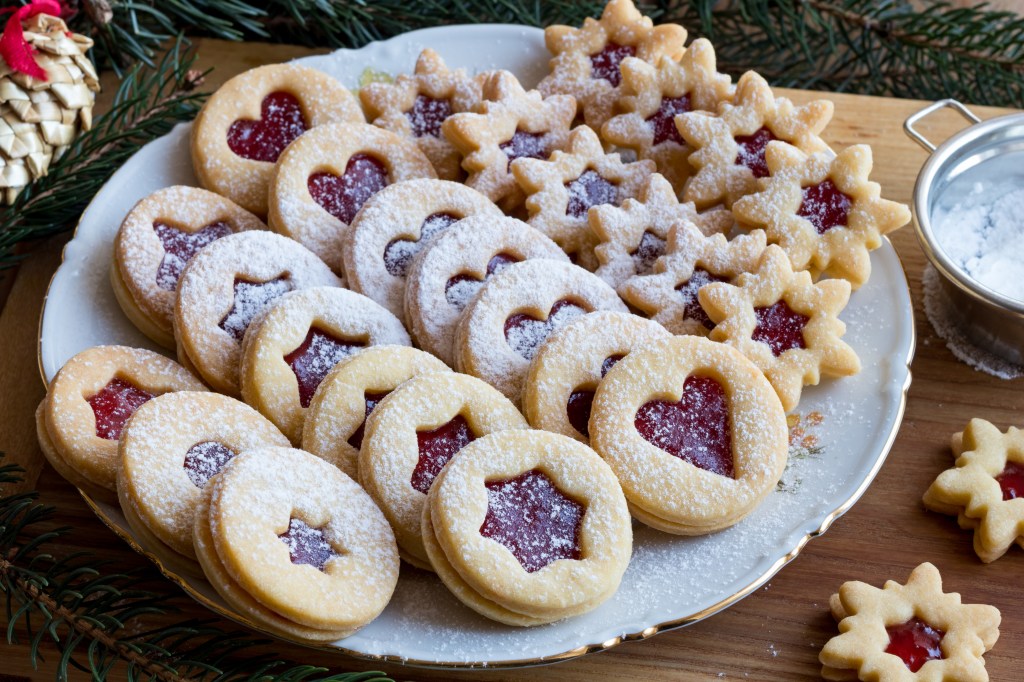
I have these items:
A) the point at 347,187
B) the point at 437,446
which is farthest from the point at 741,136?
the point at 437,446

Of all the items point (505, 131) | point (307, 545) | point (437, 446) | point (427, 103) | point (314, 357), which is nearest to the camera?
point (307, 545)

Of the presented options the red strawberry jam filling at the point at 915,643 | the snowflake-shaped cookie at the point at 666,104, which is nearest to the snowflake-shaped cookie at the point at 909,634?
the red strawberry jam filling at the point at 915,643

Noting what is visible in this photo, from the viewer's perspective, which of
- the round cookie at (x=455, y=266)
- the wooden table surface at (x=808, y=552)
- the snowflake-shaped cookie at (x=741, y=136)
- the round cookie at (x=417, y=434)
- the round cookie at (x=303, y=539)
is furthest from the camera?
the snowflake-shaped cookie at (x=741, y=136)

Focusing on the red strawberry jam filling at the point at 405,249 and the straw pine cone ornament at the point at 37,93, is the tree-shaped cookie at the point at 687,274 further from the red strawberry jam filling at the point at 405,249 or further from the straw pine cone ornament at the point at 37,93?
the straw pine cone ornament at the point at 37,93

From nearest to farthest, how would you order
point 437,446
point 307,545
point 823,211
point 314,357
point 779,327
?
point 307,545 < point 437,446 < point 314,357 < point 779,327 < point 823,211

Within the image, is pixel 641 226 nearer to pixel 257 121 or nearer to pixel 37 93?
pixel 257 121
